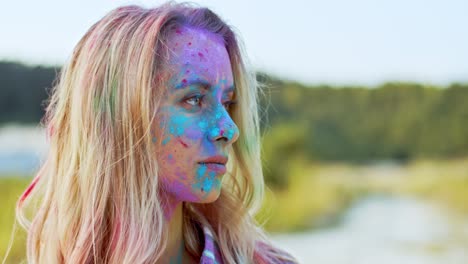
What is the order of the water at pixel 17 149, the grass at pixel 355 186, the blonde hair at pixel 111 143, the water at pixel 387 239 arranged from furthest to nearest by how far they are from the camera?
the grass at pixel 355 186 → the water at pixel 17 149 → the water at pixel 387 239 → the blonde hair at pixel 111 143

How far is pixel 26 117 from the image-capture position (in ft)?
20.6

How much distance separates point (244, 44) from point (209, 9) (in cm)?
12

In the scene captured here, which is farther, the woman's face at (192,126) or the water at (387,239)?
the water at (387,239)

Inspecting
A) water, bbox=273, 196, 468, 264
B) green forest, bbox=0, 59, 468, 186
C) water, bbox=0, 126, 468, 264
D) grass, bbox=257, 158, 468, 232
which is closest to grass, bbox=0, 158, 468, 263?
grass, bbox=257, 158, 468, 232

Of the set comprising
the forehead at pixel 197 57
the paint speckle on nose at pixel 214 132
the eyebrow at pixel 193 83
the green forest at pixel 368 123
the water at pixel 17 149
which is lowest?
the water at pixel 17 149

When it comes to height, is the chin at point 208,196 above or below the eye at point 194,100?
below

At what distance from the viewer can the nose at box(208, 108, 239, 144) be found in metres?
1.48

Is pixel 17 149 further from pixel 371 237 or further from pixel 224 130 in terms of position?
pixel 224 130

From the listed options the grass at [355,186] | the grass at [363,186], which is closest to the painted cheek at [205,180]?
the grass at [355,186]

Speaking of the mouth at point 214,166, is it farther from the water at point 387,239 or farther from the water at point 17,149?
the water at point 17,149

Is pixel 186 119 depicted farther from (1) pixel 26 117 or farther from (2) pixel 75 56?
(1) pixel 26 117

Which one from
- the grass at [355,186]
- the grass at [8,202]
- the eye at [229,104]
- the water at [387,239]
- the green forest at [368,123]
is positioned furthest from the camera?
the green forest at [368,123]

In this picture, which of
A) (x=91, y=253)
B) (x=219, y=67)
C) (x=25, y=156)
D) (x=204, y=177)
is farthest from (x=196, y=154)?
(x=25, y=156)

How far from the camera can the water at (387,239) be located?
19.2ft
